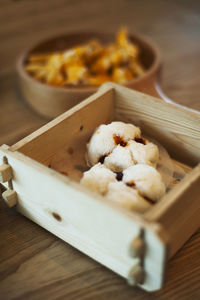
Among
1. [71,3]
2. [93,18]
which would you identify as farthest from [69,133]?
[71,3]

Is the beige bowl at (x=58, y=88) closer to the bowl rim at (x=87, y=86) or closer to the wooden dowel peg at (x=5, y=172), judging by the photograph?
the bowl rim at (x=87, y=86)

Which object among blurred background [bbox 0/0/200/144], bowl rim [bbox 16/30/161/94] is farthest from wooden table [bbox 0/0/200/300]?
bowl rim [bbox 16/30/161/94]

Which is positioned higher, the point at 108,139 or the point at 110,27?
the point at 108,139

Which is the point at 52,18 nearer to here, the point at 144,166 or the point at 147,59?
the point at 147,59

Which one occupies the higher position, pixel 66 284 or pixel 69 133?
pixel 69 133

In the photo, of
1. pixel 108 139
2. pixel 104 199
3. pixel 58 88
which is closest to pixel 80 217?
pixel 104 199

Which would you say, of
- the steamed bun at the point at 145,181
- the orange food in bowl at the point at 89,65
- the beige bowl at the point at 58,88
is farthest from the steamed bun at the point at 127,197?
the orange food in bowl at the point at 89,65

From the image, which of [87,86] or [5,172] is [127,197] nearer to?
[5,172]
